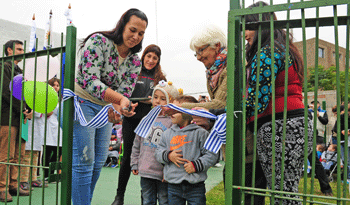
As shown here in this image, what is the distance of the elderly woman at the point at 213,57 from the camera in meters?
2.33

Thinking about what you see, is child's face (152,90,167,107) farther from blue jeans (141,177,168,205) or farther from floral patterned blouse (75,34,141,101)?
blue jeans (141,177,168,205)

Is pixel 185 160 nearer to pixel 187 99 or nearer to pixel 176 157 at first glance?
pixel 176 157

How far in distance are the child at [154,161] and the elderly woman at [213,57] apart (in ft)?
1.44

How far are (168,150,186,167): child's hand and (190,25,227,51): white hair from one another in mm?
907

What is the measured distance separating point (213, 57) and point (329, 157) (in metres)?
4.62

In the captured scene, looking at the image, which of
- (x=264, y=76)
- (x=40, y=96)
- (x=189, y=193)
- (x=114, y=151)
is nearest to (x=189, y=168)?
(x=189, y=193)

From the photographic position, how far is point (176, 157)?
7.93ft

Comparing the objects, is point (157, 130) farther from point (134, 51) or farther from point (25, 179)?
point (25, 179)

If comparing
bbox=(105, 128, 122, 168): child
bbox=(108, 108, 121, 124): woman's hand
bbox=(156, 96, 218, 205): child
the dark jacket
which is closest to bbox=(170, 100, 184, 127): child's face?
bbox=(156, 96, 218, 205): child

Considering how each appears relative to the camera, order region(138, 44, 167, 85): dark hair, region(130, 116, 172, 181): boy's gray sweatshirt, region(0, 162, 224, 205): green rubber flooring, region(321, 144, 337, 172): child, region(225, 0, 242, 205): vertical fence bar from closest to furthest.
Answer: region(225, 0, 242, 205): vertical fence bar → region(130, 116, 172, 181): boy's gray sweatshirt → region(138, 44, 167, 85): dark hair → region(0, 162, 224, 205): green rubber flooring → region(321, 144, 337, 172): child

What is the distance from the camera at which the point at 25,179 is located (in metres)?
3.98

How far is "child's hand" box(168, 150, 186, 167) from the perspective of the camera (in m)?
2.40

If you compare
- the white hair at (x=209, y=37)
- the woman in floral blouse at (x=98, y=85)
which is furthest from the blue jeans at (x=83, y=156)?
the white hair at (x=209, y=37)

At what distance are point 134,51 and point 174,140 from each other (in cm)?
96
